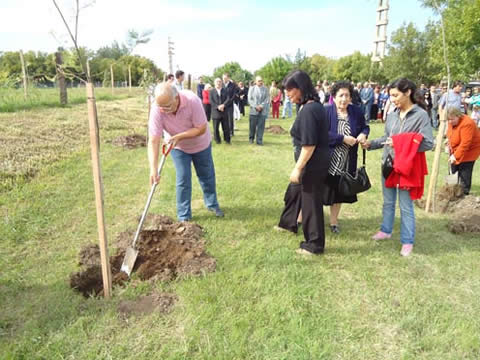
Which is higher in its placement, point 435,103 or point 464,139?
point 435,103

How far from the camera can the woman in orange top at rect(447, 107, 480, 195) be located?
16.3 ft

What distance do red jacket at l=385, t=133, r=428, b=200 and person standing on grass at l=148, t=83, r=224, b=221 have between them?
2176 mm

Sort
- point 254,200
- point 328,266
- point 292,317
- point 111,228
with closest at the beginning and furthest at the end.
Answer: point 292,317 → point 328,266 → point 111,228 → point 254,200

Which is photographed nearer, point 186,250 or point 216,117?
point 186,250

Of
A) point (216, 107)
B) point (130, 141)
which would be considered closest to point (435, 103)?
point (216, 107)

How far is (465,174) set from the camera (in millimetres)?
5332

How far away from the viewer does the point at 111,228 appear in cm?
420

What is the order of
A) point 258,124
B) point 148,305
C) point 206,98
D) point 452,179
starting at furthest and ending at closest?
point 206,98
point 258,124
point 452,179
point 148,305

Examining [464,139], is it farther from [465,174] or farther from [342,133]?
[342,133]

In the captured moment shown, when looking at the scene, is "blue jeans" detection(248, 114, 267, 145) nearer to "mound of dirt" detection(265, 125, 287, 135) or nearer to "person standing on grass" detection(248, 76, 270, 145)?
"person standing on grass" detection(248, 76, 270, 145)

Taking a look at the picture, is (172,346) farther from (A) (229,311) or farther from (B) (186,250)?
(B) (186,250)

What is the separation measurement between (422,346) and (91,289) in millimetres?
2775

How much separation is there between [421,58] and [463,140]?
2922 centimetres

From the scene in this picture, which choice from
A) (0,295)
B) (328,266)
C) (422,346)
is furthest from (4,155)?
(422,346)
